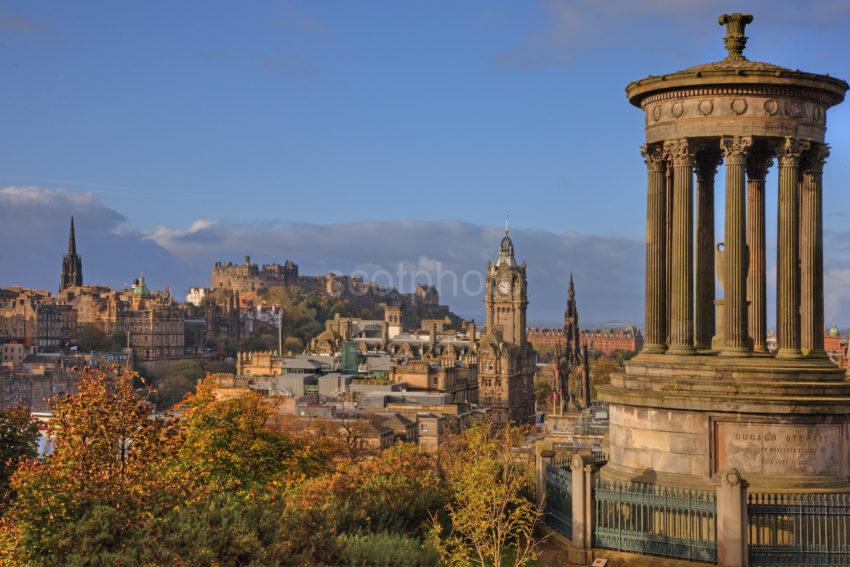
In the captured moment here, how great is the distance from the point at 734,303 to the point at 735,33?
660 cm

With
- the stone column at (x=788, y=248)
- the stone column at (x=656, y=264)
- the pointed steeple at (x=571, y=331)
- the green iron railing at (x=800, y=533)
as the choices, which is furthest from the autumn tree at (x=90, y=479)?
the pointed steeple at (x=571, y=331)

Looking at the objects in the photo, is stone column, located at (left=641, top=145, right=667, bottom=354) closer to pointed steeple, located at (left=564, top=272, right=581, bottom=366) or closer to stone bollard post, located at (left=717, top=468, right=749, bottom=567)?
stone bollard post, located at (left=717, top=468, right=749, bottom=567)

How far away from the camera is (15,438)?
52.8 m

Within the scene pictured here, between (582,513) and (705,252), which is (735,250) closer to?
(705,252)

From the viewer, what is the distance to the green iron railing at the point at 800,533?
25.4 meters

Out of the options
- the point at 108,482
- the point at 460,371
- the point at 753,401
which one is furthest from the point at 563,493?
the point at 460,371

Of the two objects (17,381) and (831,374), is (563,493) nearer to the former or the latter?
(831,374)

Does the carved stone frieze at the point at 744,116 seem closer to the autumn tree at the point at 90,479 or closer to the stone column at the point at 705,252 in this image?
the stone column at the point at 705,252

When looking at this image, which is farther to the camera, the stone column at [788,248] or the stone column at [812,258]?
the stone column at [812,258]

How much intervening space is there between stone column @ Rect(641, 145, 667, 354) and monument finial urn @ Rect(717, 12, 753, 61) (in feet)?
9.25

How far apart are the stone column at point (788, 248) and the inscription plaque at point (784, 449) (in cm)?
229

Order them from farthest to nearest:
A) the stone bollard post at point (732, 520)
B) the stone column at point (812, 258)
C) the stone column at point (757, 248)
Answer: the stone column at point (757, 248), the stone column at point (812, 258), the stone bollard post at point (732, 520)

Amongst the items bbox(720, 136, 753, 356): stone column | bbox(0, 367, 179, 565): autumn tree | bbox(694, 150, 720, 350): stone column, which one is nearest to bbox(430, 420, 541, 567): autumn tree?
bbox(694, 150, 720, 350): stone column

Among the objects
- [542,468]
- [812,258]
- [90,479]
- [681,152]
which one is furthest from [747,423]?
[90,479]
